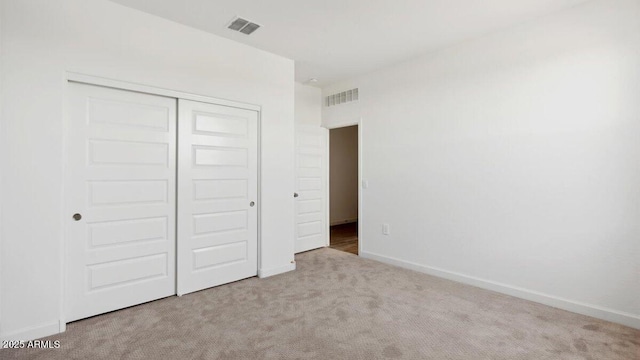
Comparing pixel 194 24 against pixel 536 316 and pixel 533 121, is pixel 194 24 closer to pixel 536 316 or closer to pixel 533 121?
pixel 533 121

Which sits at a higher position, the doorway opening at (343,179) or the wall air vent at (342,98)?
the wall air vent at (342,98)

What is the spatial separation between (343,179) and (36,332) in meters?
6.17

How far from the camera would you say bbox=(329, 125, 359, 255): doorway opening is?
24.2ft

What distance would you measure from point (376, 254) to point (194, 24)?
3611 mm

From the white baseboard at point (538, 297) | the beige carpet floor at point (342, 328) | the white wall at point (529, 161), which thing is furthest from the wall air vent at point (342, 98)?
the beige carpet floor at point (342, 328)

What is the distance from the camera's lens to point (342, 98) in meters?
4.84

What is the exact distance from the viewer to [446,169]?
3.61 metres

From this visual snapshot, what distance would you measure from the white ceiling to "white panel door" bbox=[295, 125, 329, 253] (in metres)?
1.48

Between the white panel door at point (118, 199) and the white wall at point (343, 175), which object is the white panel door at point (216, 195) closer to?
the white panel door at point (118, 199)

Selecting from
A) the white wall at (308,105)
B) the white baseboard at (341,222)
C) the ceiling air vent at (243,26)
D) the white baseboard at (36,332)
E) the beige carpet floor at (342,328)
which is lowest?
the beige carpet floor at (342,328)

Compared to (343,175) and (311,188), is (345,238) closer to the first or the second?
(311,188)

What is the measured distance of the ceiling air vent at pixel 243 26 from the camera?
293cm

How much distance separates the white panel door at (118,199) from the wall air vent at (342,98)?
103 inches

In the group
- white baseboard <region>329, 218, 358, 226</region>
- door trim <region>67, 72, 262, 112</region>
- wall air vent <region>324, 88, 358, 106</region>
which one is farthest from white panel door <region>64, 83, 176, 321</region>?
white baseboard <region>329, 218, 358, 226</region>
